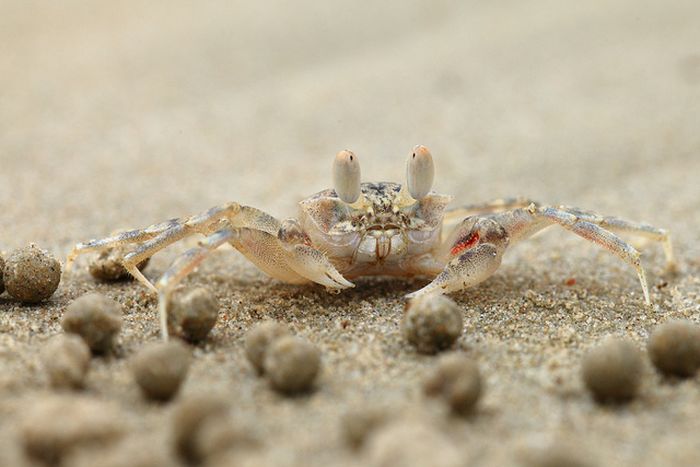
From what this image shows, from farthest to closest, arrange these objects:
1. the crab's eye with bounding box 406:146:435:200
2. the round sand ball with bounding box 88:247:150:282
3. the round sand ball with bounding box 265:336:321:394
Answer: the round sand ball with bounding box 88:247:150:282, the crab's eye with bounding box 406:146:435:200, the round sand ball with bounding box 265:336:321:394

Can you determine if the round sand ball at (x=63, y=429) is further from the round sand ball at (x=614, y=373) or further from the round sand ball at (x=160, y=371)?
the round sand ball at (x=614, y=373)

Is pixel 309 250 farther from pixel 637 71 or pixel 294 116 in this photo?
pixel 637 71

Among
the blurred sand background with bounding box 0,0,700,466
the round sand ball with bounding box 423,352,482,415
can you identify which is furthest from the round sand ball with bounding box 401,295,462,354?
the round sand ball with bounding box 423,352,482,415

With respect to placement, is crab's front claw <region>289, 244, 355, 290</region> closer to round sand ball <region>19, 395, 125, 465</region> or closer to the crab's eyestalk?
the crab's eyestalk

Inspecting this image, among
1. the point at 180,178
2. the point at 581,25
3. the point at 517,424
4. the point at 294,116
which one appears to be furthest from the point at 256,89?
the point at 517,424

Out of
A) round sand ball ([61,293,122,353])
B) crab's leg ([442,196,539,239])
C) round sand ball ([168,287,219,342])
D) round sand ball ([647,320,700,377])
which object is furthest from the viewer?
crab's leg ([442,196,539,239])

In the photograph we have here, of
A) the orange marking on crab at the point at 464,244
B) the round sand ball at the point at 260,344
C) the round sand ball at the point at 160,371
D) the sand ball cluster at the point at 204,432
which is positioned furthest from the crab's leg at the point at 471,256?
the sand ball cluster at the point at 204,432
